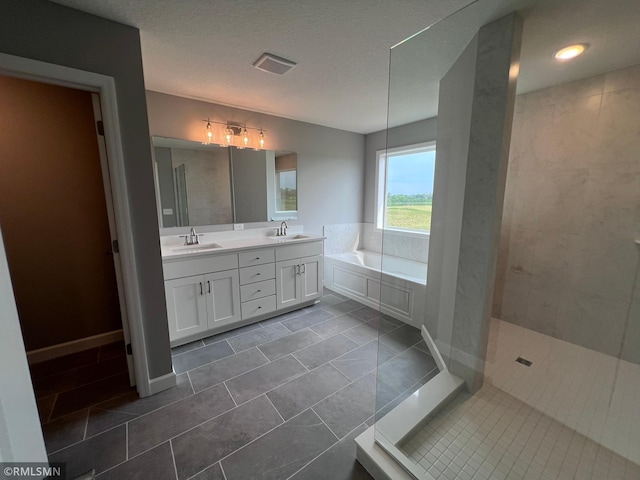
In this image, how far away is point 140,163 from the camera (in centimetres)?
169

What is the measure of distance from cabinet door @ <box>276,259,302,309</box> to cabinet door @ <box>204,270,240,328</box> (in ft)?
1.56

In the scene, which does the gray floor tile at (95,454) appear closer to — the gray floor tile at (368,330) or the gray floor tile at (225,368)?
the gray floor tile at (225,368)

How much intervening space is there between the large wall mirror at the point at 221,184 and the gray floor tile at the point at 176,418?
5.63 ft

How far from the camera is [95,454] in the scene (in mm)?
1446

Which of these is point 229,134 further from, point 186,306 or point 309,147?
point 186,306

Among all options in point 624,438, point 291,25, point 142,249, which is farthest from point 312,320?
point 291,25

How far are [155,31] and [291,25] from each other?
0.85 metres

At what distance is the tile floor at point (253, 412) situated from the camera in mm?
1403

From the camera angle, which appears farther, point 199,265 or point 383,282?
point 383,282

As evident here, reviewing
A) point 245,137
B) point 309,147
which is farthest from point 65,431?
point 309,147

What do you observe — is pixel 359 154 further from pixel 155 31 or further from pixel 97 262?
pixel 97 262

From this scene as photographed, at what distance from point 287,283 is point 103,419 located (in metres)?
1.81

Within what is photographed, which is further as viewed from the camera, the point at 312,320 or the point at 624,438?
the point at 312,320

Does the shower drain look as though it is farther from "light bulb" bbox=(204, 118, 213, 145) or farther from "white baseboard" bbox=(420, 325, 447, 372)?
"light bulb" bbox=(204, 118, 213, 145)
